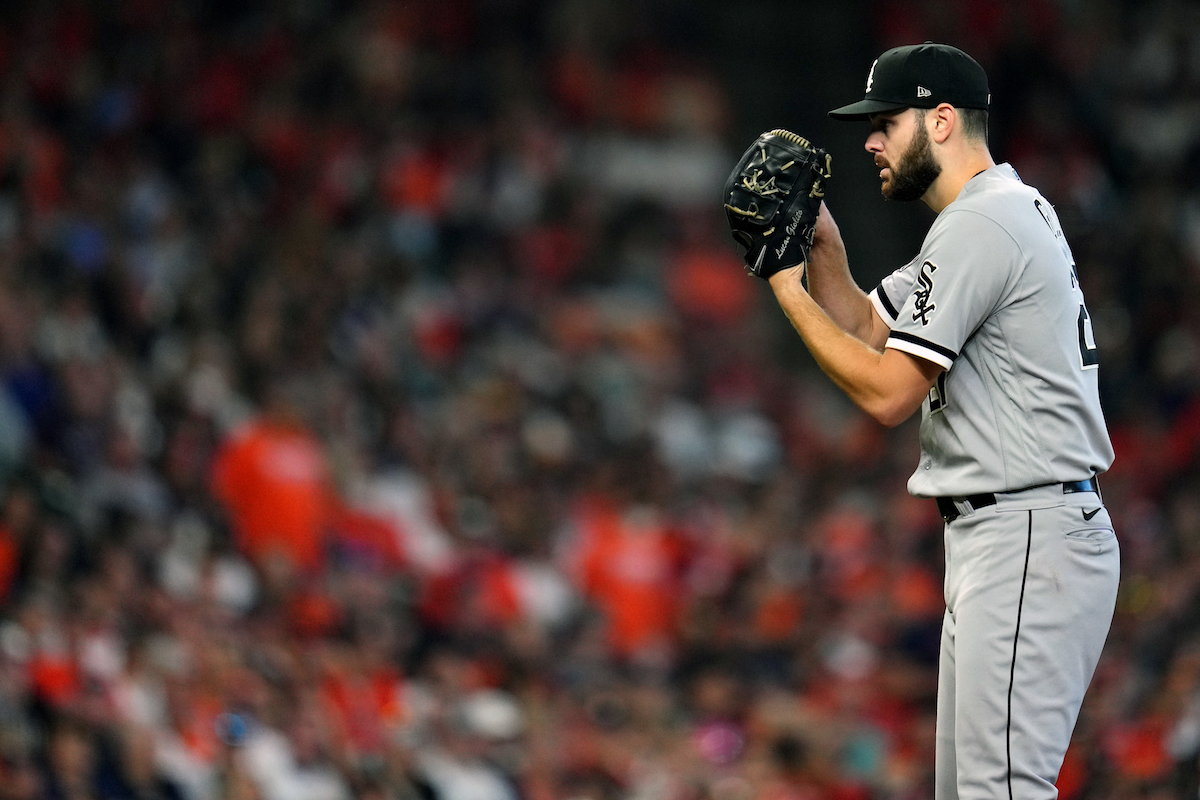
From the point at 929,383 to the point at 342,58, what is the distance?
29.9 feet

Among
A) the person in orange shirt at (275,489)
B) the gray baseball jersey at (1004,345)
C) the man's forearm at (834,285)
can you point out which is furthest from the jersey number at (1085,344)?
the person in orange shirt at (275,489)

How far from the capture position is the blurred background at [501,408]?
6.82m

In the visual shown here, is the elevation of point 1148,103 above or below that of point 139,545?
above

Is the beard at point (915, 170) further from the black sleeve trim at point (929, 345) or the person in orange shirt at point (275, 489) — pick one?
the person in orange shirt at point (275, 489)

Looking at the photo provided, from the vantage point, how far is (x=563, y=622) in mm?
8531

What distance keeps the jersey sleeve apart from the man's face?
195 mm

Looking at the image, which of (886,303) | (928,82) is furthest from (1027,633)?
(928,82)

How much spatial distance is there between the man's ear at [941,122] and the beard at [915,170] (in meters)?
0.02

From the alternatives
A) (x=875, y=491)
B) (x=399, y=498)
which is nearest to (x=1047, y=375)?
(x=399, y=498)

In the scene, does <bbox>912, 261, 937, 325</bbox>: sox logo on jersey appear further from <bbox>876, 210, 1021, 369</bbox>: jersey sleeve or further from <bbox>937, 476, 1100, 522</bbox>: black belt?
<bbox>937, 476, 1100, 522</bbox>: black belt

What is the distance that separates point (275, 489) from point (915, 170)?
5587mm

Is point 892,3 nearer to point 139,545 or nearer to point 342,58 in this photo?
point 342,58

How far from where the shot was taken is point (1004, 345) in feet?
10.5

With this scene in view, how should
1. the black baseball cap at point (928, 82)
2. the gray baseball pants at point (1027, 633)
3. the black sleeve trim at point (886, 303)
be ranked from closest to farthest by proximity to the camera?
the gray baseball pants at point (1027, 633) < the black baseball cap at point (928, 82) < the black sleeve trim at point (886, 303)
